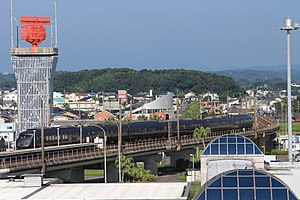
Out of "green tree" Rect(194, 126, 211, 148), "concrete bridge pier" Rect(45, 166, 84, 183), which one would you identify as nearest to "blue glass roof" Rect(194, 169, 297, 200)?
"concrete bridge pier" Rect(45, 166, 84, 183)

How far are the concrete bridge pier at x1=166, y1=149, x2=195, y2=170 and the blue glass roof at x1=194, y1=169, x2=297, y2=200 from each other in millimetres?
57249

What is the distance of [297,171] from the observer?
43.9 m

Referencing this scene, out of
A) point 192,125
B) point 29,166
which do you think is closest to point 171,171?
point 192,125

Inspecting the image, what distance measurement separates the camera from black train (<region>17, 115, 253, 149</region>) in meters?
65.1

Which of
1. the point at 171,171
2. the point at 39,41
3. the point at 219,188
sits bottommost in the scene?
the point at 171,171

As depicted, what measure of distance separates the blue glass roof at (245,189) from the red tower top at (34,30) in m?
83.6

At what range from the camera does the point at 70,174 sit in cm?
6688

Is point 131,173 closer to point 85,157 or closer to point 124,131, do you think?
point 85,157

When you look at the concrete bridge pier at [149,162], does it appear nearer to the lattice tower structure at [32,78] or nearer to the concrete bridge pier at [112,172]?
the concrete bridge pier at [112,172]

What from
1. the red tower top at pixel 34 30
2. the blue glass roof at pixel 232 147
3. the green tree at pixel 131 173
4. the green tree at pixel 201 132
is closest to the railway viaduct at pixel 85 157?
the green tree at pixel 201 132

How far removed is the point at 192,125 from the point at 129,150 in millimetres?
19613

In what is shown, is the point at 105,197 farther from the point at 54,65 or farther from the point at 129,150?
the point at 54,65

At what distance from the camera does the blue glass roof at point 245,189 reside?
28.5 metres

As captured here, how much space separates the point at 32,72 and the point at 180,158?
99.0 feet
